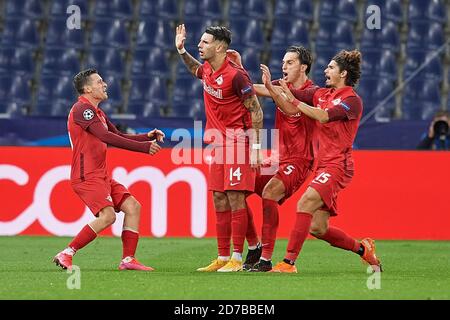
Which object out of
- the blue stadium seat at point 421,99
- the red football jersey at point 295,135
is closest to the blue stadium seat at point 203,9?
the blue stadium seat at point 421,99

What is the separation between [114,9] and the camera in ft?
64.3

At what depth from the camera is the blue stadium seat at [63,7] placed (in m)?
19.4

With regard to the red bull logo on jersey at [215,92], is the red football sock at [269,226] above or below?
below

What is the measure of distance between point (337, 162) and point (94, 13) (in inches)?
416

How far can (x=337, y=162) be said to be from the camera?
9.84m

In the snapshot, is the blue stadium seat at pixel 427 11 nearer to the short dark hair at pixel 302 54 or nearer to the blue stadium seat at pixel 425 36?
the blue stadium seat at pixel 425 36

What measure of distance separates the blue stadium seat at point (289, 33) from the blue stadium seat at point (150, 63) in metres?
1.90

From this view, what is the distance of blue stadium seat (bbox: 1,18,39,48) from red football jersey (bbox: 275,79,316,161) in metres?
9.69

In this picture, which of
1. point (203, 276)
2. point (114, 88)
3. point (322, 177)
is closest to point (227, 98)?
point (322, 177)

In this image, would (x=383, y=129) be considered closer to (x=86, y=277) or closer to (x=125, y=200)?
(x=125, y=200)

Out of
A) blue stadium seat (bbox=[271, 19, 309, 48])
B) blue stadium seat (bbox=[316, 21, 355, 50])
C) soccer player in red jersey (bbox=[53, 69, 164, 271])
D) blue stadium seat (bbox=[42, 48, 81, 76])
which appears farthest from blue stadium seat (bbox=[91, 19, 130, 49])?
soccer player in red jersey (bbox=[53, 69, 164, 271])

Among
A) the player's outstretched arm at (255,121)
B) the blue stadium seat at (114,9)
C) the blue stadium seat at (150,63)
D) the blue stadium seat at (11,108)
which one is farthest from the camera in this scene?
the blue stadium seat at (114,9)
